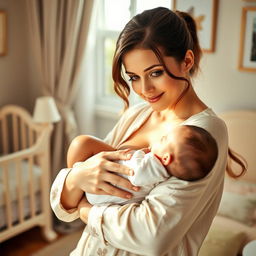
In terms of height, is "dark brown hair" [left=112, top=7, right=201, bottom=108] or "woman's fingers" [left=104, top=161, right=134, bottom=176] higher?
"dark brown hair" [left=112, top=7, right=201, bottom=108]

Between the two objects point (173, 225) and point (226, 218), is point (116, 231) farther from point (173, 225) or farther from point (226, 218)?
point (226, 218)

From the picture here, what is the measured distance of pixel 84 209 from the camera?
3.92 feet

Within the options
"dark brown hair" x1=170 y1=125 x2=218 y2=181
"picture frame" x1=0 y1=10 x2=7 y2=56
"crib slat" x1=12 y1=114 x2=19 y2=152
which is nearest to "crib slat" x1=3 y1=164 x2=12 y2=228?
"crib slat" x1=12 y1=114 x2=19 y2=152

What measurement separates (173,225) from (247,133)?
5.96ft

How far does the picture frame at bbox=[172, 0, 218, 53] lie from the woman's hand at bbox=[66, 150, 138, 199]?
1777 mm

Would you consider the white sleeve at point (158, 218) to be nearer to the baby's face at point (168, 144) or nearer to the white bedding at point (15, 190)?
the baby's face at point (168, 144)

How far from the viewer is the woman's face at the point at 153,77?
1.08m

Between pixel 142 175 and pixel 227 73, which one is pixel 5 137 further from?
pixel 142 175

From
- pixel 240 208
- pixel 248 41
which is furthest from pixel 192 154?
pixel 248 41

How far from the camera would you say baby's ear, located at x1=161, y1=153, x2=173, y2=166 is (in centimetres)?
108

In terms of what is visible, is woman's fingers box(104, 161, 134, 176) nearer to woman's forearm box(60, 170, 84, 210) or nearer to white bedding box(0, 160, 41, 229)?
woman's forearm box(60, 170, 84, 210)

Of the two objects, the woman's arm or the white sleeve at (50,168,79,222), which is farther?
the white sleeve at (50,168,79,222)

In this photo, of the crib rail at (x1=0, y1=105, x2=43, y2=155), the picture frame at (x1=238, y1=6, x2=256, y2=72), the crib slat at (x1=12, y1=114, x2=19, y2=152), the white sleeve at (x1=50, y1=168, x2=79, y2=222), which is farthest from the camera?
the crib slat at (x1=12, y1=114, x2=19, y2=152)

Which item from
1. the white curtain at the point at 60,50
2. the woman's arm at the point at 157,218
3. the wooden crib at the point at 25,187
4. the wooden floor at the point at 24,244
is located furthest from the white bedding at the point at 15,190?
the woman's arm at the point at 157,218
